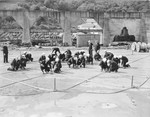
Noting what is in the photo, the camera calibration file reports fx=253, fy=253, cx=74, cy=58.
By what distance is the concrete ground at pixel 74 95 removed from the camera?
8.15 metres

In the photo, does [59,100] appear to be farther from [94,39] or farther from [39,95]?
[94,39]

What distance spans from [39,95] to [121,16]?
3887 cm

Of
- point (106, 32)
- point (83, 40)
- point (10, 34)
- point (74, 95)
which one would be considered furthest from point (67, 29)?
point (74, 95)

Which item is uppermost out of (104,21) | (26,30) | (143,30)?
(104,21)

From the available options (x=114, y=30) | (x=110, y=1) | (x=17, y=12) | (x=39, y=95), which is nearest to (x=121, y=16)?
(x=114, y=30)

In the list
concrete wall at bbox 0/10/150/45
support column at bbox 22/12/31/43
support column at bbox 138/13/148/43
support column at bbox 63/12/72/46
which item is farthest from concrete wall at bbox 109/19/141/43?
support column at bbox 22/12/31/43

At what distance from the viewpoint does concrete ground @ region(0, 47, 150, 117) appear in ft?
26.7

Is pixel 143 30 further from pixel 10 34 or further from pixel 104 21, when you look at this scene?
pixel 10 34

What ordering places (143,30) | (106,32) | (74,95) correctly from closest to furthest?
(74,95) → (106,32) → (143,30)

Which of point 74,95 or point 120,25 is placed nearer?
point 74,95

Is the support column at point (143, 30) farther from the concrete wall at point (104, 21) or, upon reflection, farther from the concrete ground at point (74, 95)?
the concrete ground at point (74, 95)

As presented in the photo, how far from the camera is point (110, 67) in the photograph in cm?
1597

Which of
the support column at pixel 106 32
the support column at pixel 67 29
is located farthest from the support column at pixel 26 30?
the support column at pixel 106 32

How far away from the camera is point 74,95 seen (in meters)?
10.2
